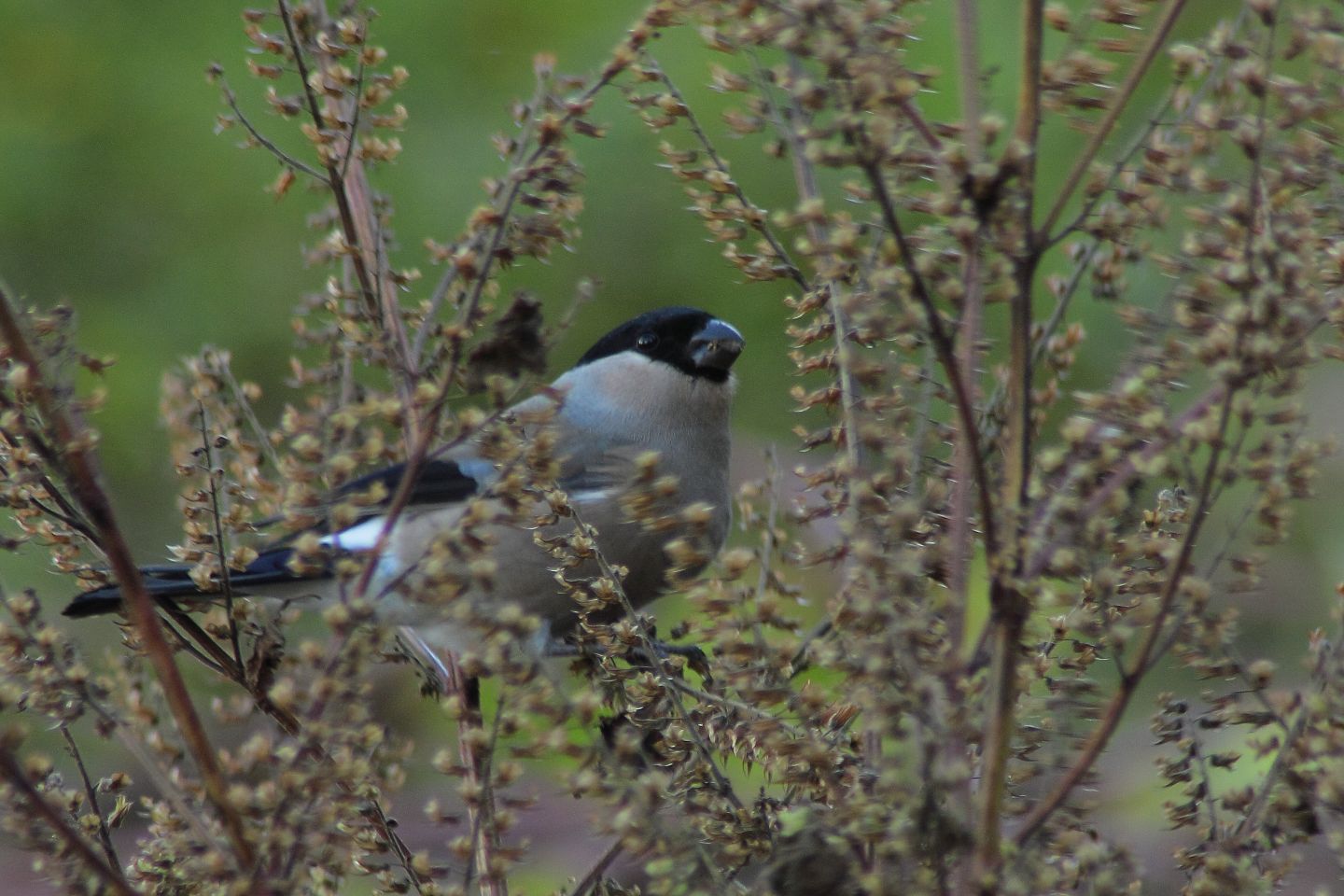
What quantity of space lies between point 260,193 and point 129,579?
3.05m

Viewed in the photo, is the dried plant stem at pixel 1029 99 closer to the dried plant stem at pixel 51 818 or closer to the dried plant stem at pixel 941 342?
the dried plant stem at pixel 941 342


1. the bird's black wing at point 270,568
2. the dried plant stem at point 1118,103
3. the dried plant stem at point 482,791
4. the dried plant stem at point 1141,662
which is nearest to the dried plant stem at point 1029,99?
the dried plant stem at point 1118,103

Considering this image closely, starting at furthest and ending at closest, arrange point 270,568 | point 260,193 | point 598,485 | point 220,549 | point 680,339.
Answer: point 260,193 < point 680,339 < point 598,485 < point 270,568 < point 220,549

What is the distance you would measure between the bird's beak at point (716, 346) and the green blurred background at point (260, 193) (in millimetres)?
619

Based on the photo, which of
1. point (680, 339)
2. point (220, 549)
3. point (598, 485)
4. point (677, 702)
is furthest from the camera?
point (680, 339)

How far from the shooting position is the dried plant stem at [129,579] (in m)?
1.04

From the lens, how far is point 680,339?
2.95 m

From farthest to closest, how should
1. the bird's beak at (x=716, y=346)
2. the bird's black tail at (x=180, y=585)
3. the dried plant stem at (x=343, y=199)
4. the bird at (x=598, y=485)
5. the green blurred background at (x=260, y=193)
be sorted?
1. the green blurred background at (x=260, y=193)
2. the bird's beak at (x=716, y=346)
3. the bird at (x=598, y=485)
4. the bird's black tail at (x=180, y=585)
5. the dried plant stem at (x=343, y=199)

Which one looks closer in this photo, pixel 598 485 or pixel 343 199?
pixel 343 199

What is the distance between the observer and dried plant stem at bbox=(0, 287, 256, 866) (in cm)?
104

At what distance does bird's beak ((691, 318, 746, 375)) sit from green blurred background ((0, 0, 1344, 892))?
0.62m

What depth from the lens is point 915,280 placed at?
985mm

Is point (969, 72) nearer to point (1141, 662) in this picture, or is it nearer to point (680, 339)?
point (1141, 662)

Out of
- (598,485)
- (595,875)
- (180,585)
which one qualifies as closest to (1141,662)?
(595,875)
